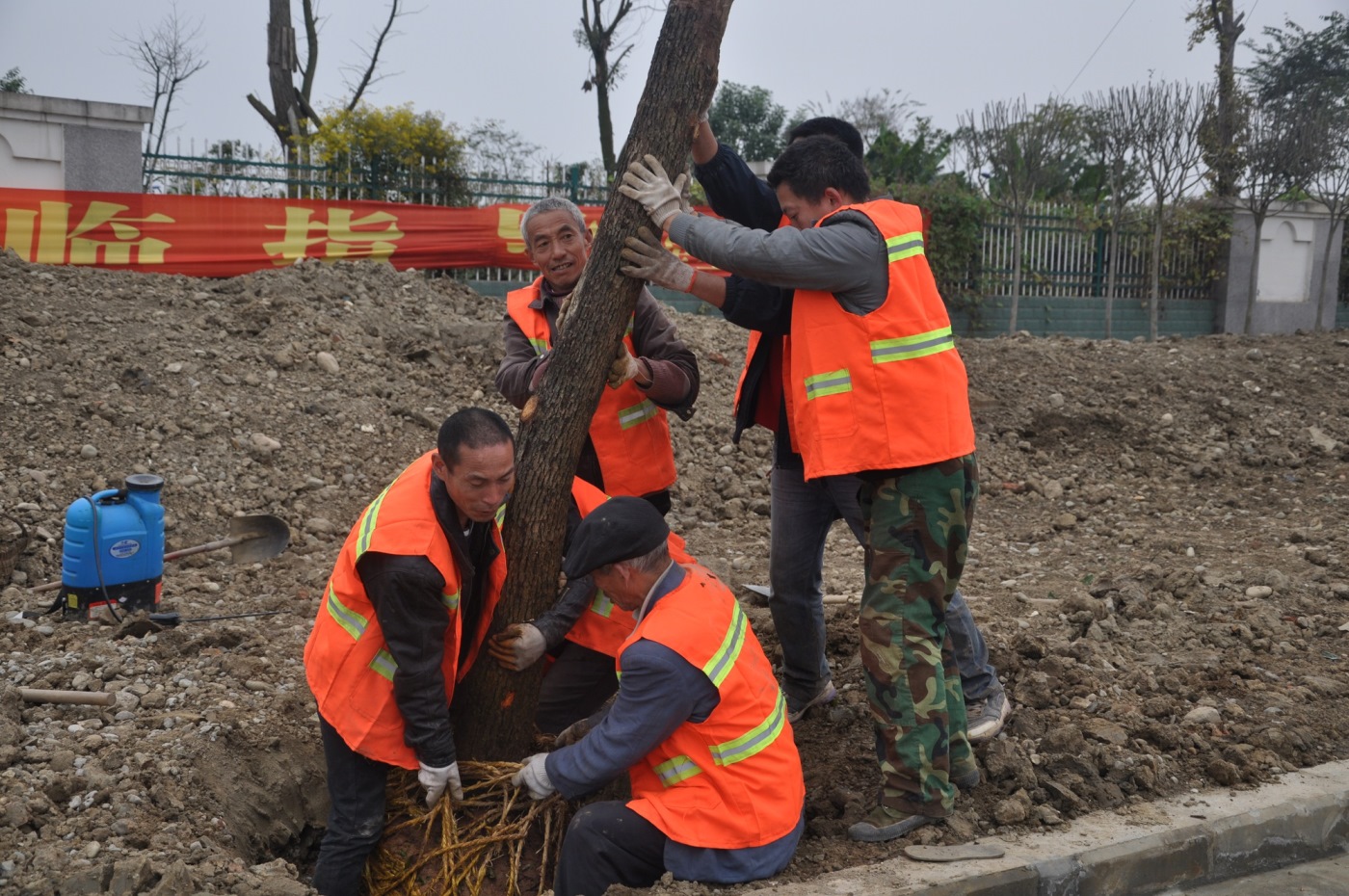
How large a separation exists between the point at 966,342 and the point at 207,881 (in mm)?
10422

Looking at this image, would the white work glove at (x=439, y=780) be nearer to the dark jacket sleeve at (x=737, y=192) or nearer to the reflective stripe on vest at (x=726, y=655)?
the reflective stripe on vest at (x=726, y=655)

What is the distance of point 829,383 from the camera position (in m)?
3.21

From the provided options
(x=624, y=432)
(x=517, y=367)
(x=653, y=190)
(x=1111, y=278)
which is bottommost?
(x=624, y=432)

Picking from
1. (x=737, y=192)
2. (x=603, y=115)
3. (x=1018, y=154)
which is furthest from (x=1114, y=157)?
(x=737, y=192)

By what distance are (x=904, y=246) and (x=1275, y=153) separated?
15.7 m

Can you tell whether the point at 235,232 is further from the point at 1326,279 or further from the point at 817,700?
the point at 1326,279

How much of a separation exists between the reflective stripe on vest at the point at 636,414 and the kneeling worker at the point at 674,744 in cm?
88

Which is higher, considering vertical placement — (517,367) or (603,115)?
(603,115)

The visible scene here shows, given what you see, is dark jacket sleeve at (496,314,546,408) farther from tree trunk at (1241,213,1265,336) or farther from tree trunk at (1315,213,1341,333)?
tree trunk at (1315,213,1341,333)

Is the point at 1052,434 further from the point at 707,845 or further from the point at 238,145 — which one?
the point at 238,145

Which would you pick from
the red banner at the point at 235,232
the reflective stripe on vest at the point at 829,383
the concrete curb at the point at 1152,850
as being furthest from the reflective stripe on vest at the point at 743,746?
the red banner at the point at 235,232

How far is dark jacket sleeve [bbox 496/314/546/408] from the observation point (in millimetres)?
3877

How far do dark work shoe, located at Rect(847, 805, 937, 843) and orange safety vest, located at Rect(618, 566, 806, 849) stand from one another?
38 cm

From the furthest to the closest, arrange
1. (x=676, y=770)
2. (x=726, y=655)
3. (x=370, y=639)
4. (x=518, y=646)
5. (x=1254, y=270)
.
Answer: (x=1254, y=270)
(x=518, y=646)
(x=370, y=639)
(x=676, y=770)
(x=726, y=655)
